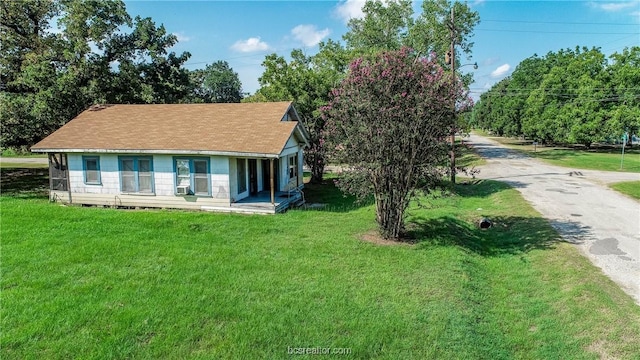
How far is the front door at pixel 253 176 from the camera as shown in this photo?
1748 cm

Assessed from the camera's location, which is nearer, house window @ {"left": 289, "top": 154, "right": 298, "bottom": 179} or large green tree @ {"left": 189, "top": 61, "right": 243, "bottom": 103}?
house window @ {"left": 289, "top": 154, "right": 298, "bottom": 179}

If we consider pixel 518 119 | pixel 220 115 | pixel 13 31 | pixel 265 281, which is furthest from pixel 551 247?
pixel 518 119

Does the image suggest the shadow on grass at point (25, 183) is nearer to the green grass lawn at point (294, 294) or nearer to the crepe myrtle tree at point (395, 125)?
the green grass lawn at point (294, 294)

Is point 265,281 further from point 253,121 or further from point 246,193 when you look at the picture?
point 253,121

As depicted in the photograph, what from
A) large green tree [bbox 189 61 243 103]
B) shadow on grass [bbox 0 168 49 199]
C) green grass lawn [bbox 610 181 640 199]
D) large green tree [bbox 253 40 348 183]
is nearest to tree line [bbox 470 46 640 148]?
green grass lawn [bbox 610 181 640 199]

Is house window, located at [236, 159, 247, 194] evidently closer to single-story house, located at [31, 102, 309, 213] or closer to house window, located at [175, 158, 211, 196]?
single-story house, located at [31, 102, 309, 213]

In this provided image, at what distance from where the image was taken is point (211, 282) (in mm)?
7980

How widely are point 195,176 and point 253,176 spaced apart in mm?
2882

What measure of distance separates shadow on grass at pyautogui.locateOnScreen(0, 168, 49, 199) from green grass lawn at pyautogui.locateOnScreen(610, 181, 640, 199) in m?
25.8

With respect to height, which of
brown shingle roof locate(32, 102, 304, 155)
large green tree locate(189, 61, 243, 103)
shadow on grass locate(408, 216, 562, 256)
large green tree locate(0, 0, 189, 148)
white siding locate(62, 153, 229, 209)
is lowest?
shadow on grass locate(408, 216, 562, 256)

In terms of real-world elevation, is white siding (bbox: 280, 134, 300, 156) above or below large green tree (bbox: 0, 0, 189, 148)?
below

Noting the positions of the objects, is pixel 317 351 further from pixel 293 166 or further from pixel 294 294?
pixel 293 166

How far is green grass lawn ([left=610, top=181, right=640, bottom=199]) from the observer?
712 inches

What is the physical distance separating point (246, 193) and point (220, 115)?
3.77m
